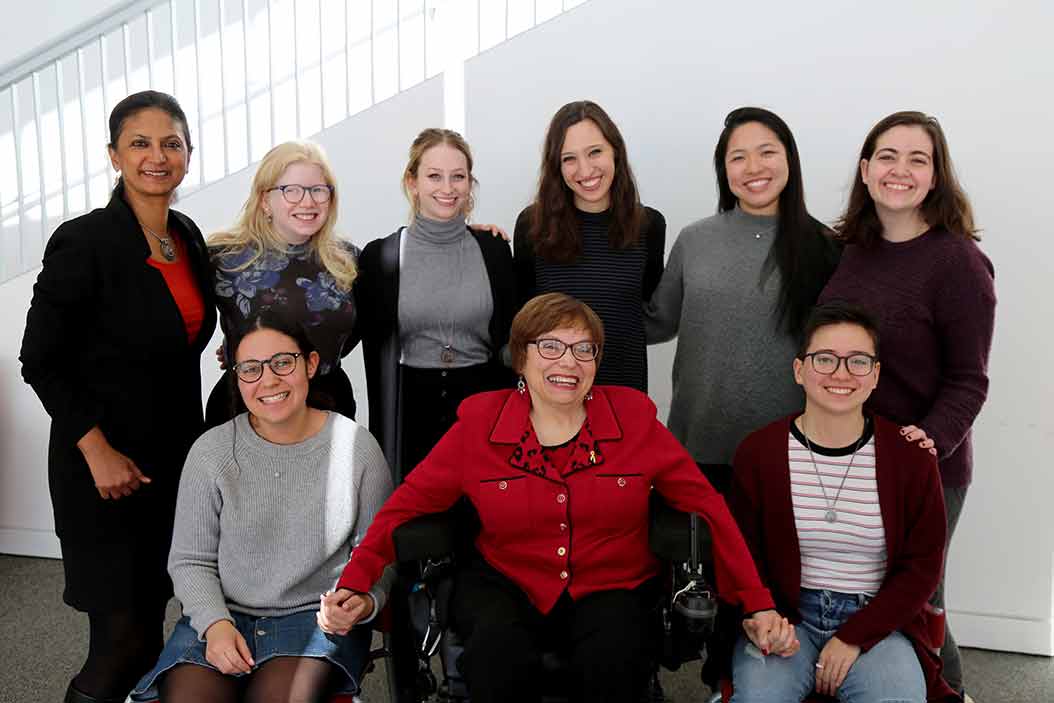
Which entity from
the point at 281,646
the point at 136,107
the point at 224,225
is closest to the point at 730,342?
the point at 281,646

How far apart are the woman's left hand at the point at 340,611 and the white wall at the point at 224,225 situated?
1839 millimetres

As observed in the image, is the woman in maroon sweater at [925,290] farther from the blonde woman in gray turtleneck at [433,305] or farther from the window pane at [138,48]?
the window pane at [138,48]

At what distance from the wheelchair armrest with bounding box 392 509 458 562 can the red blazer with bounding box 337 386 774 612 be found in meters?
0.06

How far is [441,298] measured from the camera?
255 cm

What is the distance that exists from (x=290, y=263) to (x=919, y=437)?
160 cm

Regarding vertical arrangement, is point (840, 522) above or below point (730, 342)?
below

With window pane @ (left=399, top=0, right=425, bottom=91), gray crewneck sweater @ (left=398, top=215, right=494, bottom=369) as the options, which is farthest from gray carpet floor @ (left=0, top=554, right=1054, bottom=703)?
window pane @ (left=399, top=0, right=425, bottom=91)

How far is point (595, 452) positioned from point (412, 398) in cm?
70

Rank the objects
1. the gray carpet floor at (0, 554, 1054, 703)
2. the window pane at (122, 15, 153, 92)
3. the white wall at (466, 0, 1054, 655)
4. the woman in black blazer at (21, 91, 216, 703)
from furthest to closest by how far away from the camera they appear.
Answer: the window pane at (122, 15, 153, 92), the white wall at (466, 0, 1054, 655), the gray carpet floor at (0, 554, 1054, 703), the woman in black blazer at (21, 91, 216, 703)

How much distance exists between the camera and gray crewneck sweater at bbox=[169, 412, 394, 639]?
6.75 feet

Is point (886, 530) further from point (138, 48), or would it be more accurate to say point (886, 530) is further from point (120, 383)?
point (138, 48)

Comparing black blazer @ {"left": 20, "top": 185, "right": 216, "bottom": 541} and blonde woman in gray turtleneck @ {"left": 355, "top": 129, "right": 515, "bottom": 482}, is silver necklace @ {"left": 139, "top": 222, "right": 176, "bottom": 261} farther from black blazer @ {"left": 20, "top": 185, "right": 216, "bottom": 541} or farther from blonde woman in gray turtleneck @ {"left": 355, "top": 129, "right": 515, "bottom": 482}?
blonde woman in gray turtleneck @ {"left": 355, "top": 129, "right": 515, "bottom": 482}

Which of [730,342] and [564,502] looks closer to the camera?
[564,502]

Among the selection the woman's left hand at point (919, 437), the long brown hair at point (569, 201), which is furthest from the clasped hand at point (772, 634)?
the long brown hair at point (569, 201)
